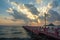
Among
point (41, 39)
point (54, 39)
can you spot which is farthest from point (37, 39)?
point (54, 39)

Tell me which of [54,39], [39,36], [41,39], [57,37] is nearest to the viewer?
[57,37]

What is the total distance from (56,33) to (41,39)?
5542 mm

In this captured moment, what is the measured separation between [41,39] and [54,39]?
15.3 feet

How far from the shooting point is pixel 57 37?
527 inches

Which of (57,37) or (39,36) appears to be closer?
(57,37)

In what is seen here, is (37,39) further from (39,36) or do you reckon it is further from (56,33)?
(56,33)

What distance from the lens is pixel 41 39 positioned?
18844 millimetres

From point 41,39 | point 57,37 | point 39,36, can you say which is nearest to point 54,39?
point 57,37

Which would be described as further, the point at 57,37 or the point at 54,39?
the point at 54,39

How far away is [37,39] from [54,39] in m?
5.15

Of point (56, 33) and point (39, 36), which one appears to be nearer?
point (56, 33)

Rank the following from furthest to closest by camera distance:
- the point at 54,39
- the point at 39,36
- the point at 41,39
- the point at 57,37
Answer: the point at 39,36, the point at 41,39, the point at 54,39, the point at 57,37

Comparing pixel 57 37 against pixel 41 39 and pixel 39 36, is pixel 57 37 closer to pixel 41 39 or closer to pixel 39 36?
pixel 41 39

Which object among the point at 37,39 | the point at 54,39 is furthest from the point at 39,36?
the point at 54,39
